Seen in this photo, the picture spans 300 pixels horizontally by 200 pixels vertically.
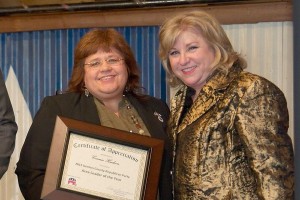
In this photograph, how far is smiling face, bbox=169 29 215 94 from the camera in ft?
5.31

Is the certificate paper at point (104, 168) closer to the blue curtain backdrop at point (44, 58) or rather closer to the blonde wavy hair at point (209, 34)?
the blonde wavy hair at point (209, 34)

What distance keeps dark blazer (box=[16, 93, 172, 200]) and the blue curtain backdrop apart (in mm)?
1592

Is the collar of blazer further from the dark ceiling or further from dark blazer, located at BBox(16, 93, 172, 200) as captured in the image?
the dark ceiling

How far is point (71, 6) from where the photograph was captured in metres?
3.45

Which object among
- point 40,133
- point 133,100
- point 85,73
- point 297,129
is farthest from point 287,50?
point 297,129

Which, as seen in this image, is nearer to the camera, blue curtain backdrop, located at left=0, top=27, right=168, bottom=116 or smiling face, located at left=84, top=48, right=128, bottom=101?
smiling face, located at left=84, top=48, right=128, bottom=101

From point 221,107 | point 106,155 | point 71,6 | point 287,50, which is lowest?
point 106,155

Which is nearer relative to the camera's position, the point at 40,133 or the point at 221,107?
the point at 221,107

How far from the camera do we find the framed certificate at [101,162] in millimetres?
1577

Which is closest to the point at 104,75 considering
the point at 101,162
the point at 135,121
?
the point at 135,121

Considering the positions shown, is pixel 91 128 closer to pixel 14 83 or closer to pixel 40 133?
pixel 40 133

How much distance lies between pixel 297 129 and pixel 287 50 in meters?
2.87

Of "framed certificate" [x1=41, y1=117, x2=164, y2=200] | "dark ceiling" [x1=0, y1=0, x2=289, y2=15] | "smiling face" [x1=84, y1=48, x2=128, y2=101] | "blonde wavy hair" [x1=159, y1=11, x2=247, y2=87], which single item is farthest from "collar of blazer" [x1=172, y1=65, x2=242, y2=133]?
"dark ceiling" [x1=0, y1=0, x2=289, y2=15]

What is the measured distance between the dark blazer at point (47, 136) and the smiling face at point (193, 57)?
0.32 meters
